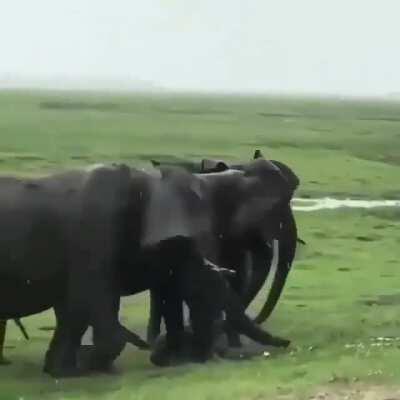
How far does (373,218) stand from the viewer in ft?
106

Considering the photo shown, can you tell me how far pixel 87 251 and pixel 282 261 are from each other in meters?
4.39

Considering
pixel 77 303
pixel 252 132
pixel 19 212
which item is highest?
pixel 19 212

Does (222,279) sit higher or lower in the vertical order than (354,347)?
higher

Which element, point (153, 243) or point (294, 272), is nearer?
point (153, 243)

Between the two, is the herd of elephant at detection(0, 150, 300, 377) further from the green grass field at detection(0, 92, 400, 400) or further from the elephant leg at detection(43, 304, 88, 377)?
the green grass field at detection(0, 92, 400, 400)

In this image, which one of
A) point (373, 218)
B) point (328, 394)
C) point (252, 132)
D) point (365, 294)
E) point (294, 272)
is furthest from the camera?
point (252, 132)

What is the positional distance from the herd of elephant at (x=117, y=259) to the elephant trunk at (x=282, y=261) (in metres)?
1.32

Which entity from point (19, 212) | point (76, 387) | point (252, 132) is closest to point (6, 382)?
point (76, 387)

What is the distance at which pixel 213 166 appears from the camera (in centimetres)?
1602

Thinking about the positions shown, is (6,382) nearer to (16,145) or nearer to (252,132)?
(16,145)

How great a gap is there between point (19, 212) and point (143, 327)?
155 inches

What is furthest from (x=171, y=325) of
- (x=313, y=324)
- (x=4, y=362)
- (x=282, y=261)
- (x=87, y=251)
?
(x=313, y=324)

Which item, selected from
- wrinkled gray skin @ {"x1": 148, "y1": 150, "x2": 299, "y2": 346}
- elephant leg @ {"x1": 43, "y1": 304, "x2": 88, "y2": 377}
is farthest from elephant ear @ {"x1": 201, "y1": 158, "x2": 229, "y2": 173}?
elephant leg @ {"x1": 43, "y1": 304, "x2": 88, "y2": 377}

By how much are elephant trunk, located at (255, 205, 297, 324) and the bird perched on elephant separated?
8.64 ft
